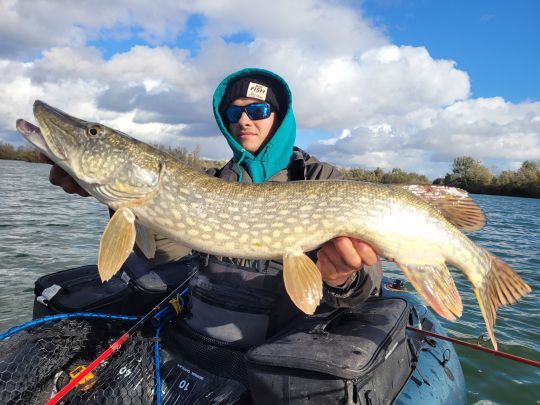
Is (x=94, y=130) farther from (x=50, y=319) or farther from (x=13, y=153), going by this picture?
(x=13, y=153)

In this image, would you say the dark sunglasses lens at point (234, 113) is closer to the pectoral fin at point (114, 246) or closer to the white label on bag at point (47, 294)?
the pectoral fin at point (114, 246)

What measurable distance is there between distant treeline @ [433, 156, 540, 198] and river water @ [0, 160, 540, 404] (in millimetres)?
28946

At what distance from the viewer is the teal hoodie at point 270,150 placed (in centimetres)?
284

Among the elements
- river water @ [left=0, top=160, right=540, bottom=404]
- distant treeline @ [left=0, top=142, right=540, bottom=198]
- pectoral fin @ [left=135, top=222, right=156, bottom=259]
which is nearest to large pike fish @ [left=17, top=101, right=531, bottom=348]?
pectoral fin @ [left=135, top=222, right=156, bottom=259]

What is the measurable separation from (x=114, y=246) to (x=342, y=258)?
1145 mm

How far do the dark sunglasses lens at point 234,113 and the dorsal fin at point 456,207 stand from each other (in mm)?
1456

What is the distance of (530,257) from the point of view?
8.50 m

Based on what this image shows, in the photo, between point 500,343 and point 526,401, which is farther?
point 500,343

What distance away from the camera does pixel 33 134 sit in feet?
6.40

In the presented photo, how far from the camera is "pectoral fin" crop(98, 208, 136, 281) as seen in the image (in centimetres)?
193

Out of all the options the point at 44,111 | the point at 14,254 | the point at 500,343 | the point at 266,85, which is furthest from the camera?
the point at 14,254

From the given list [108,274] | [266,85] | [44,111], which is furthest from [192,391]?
[266,85]

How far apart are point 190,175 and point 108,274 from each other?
643 millimetres

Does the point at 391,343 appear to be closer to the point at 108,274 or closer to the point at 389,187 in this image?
the point at 389,187
